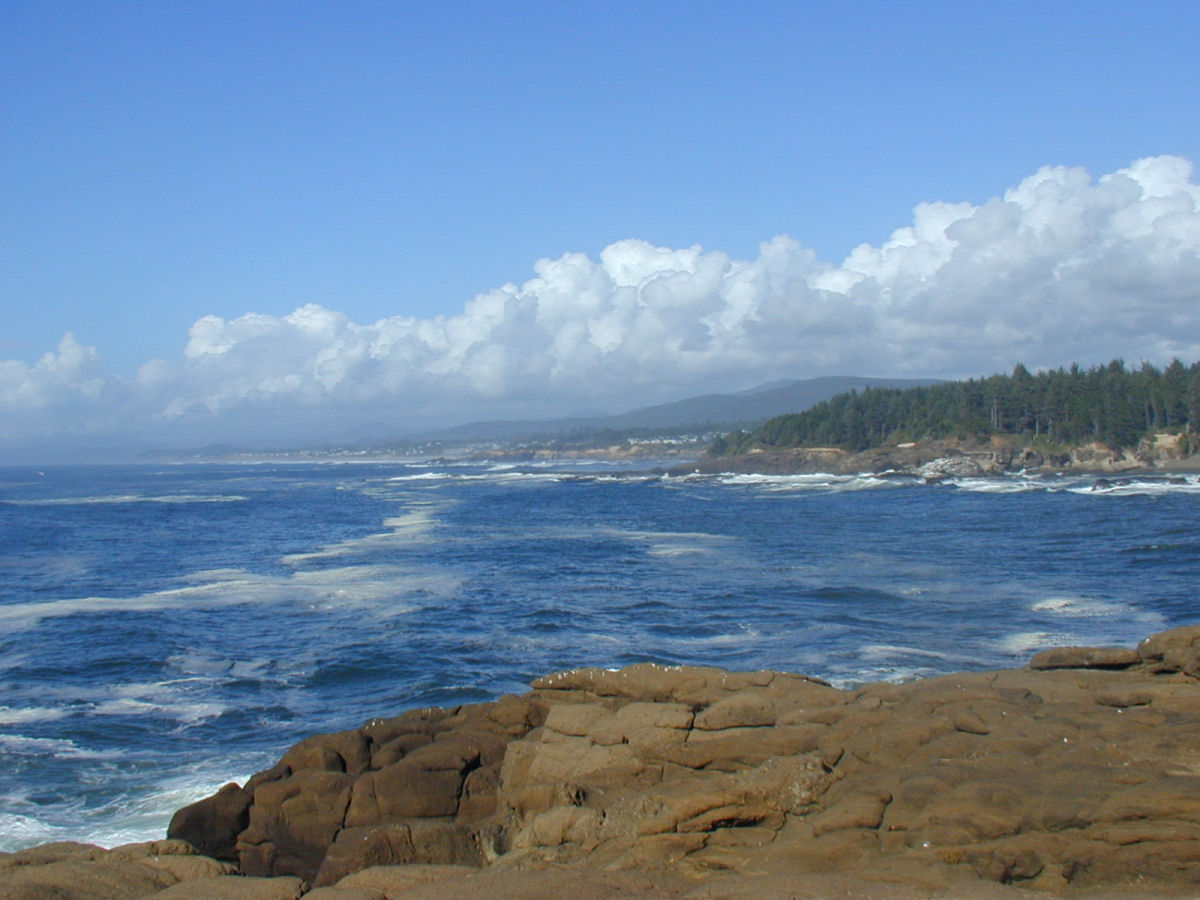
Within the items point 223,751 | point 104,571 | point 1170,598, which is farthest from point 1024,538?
point 104,571

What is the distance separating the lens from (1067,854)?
8.69 m

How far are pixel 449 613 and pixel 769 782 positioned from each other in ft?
64.9

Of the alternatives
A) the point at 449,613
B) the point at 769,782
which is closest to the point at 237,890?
the point at 769,782

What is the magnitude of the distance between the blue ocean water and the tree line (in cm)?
4244

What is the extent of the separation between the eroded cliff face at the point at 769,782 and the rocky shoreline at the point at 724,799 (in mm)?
29

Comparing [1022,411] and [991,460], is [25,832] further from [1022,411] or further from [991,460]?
[1022,411]

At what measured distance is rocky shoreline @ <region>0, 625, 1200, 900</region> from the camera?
8.77 m

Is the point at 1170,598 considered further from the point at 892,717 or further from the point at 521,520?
the point at 521,520

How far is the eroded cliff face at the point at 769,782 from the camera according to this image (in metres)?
9.05

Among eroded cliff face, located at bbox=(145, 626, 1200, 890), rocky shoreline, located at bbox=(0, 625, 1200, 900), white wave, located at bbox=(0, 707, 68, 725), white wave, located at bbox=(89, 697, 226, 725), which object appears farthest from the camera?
white wave, located at bbox=(89, 697, 226, 725)

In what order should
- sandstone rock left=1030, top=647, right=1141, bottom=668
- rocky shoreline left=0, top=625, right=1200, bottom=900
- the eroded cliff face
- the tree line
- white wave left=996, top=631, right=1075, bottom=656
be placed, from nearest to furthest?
rocky shoreline left=0, top=625, right=1200, bottom=900 < the eroded cliff face < sandstone rock left=1030, top=647, right=1141, bottom=668 < white wave left=996, top=631, right=1075, bottom=656 < the tree line

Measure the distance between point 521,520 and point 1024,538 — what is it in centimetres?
3169

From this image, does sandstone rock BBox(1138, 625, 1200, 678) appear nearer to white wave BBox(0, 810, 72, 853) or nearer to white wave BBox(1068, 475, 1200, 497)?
white wave BBox(0, 810, 72, 853)

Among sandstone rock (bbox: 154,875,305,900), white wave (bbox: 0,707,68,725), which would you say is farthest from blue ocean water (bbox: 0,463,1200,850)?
sandstone rock (bbox: 154,875,305,900)
